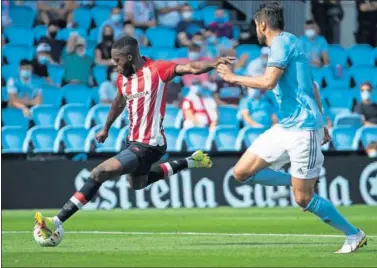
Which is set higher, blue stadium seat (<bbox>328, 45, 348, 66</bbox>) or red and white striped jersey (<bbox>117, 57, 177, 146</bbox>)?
red and white striped jersey (<bbox>117, 57, 177, 146</bbox>)

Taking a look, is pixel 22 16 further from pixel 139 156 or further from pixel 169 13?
pixel 139 156

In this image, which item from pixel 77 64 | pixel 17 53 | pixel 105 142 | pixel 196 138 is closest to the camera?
pixel 105 142

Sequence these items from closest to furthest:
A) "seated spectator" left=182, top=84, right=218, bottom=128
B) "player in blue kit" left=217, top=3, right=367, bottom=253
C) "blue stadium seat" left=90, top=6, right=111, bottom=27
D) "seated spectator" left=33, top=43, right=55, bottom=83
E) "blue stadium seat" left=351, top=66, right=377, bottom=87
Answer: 1. "player in blue kit" left=217, top=3, right=367, bottom=253
2. "seated spectator" left=182, top=84, right=218, bottom=128
3. "seated spectator" left=33, top=43, right=55, bottom=83
4. "blue stadium seat" left=351, top=66, right=377, bottom=87
5. "blue stadium seat" left=90, top=6, right=111, bottom=27

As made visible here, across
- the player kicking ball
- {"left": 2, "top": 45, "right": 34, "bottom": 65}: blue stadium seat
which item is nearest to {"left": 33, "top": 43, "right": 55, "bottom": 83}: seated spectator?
{"left": 2, "top": 45, "right": 34, "bottom": 65}: blue stadium seat

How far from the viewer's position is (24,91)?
70.4 feet

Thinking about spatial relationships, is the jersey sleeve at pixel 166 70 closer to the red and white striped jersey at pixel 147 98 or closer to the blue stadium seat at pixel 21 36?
the red and white striped jersey at pixel 147 98

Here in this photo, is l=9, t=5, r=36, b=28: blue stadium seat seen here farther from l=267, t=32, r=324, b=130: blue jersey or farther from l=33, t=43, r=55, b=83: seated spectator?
l=267, t=32, r=324, b=130: blue jersey

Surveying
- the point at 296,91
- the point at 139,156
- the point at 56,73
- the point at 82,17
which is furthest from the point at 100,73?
the point at 296,91

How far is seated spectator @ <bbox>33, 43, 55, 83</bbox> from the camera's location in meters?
22.3

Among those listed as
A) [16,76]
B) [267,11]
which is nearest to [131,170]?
Result: [267,11]

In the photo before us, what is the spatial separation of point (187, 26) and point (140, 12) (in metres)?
1.01

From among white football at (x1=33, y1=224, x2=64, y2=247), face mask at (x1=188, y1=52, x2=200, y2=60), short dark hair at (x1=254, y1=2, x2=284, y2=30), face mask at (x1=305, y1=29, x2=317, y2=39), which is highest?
short dark hair at (x1=254, y1=2, x2=284, y2=30)

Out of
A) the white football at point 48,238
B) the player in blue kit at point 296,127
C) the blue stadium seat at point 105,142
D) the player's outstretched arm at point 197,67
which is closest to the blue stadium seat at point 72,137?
the blue stadium seat at point 105,142

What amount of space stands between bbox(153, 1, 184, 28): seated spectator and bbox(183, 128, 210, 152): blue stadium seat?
14.2 feet
